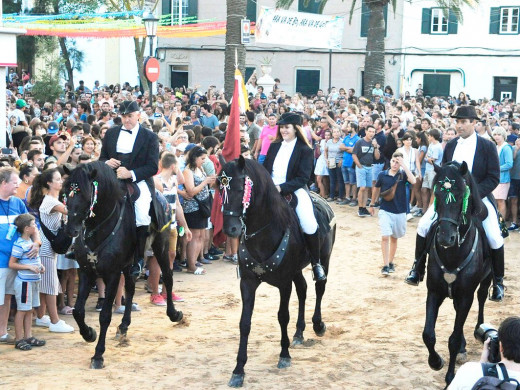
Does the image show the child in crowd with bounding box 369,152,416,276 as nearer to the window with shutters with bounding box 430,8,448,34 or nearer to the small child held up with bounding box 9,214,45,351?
the small child held up with bounding box 9,214,45,351

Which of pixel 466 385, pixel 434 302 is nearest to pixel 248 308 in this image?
pixel 434 302

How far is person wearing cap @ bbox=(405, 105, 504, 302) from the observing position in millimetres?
8531

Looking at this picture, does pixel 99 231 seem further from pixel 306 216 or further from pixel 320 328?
pixel 320 328

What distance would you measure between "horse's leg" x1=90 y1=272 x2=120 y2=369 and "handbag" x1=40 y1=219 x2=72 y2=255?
1.04 metres

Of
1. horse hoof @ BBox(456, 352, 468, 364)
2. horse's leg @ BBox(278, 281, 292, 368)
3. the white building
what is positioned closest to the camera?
horse's leg @ BBox(278, 281, 292, 368)

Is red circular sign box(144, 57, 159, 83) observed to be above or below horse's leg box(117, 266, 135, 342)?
above

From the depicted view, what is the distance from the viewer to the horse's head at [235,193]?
731 centimetres

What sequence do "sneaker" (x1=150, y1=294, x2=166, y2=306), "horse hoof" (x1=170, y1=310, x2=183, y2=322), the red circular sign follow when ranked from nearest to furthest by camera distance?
"horse hoof" (x1=170, y1=310, x2=183, y2=322) < "sneaker" (x1=150, y1=294, x2=166, y2=306) < the red circular sign

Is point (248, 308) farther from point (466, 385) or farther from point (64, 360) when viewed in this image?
point (466, 385)

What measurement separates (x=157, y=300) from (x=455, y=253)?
193 inches

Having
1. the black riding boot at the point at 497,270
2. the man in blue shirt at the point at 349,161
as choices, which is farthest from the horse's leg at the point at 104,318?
the man in blue shirt at the point at 349,161

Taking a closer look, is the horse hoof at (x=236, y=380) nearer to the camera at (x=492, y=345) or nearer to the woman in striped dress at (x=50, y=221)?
the woman in striped dress at (x=50, y=221)

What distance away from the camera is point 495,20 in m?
42.2

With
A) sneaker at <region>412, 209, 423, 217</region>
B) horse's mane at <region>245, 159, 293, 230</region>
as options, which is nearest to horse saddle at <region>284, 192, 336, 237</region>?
horse's mane at <region>245, 159, 293, 230</region>
